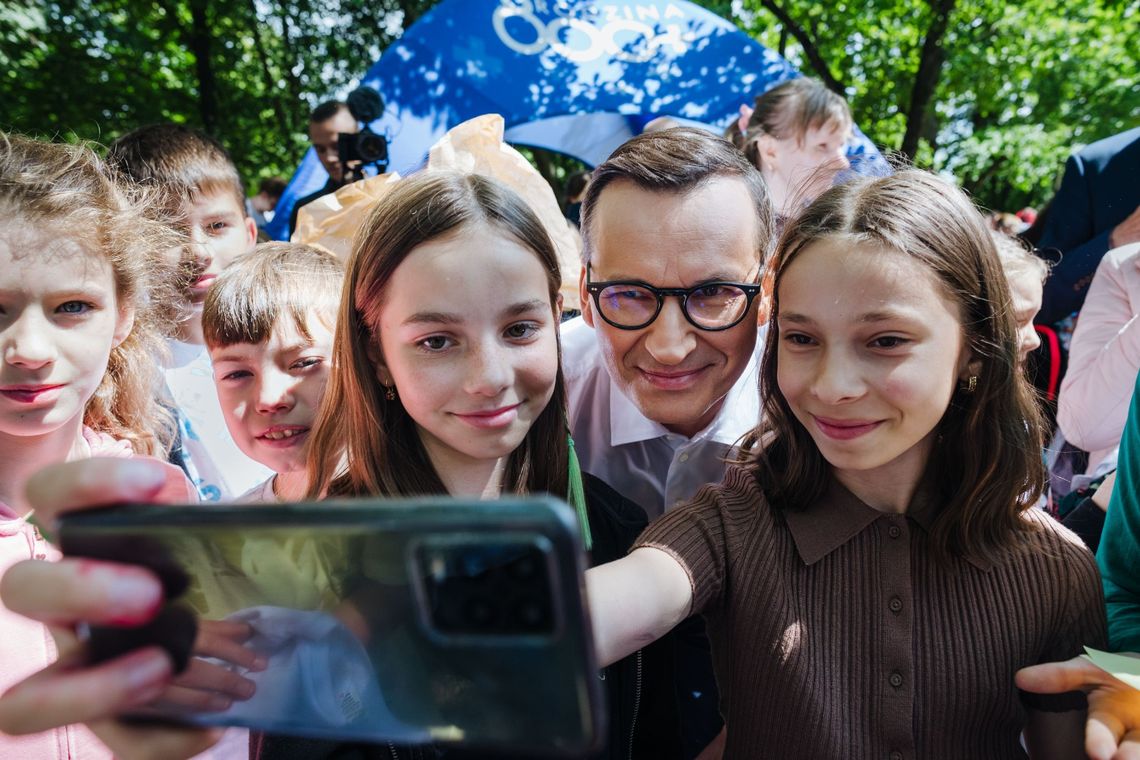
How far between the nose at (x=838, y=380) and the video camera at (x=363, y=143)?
3.20 meters

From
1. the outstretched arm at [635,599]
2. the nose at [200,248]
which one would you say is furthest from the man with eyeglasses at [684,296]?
the nose at [200,248]

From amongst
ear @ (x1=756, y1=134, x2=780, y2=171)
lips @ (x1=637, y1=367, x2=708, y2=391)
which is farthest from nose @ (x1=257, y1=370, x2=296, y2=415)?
ear @ (x1=756, y1=134, x2=780, y2=171)

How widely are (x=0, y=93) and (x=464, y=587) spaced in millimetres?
9892

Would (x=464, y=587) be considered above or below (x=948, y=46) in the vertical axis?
below

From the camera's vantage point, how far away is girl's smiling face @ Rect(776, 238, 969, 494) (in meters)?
1.51

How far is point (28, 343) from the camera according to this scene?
162 centimetres

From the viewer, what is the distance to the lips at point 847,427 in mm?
1556

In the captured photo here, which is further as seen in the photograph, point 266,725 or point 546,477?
point 546,477

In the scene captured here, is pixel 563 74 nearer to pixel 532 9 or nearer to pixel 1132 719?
pixel 532 9

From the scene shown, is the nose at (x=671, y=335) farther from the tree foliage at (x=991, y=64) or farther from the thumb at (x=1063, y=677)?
the tree foliage at (x=991, y=64)

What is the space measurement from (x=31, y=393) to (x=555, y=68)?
16.8 ft

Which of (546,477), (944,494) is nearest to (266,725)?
(546,477)

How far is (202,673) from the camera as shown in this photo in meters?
0.90

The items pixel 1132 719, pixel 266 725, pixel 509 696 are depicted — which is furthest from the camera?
pixel 1132 719
